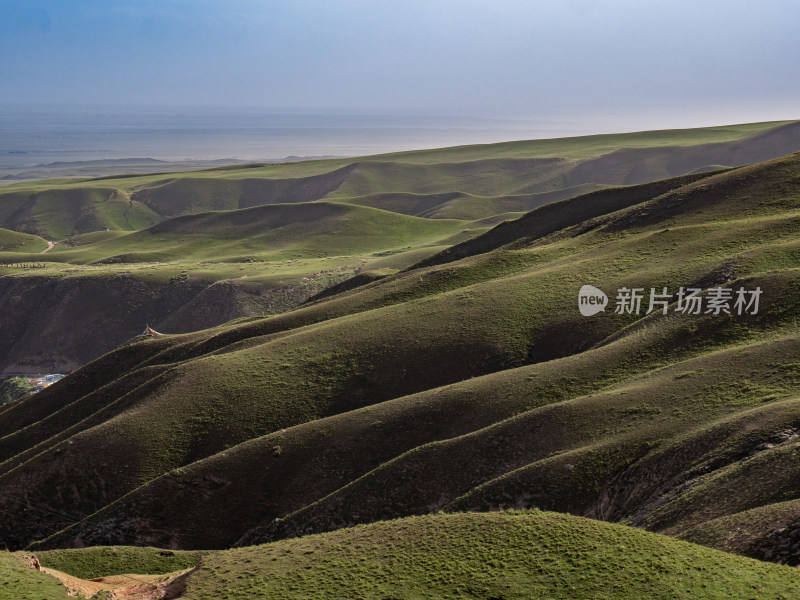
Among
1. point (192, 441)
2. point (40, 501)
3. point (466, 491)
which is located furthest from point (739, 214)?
point (40, 501)

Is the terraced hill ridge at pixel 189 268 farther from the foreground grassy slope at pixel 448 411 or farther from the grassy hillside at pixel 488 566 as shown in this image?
the grassy hillside at pixel 488 566

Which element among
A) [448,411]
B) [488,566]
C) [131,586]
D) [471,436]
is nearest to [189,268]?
[448,411]

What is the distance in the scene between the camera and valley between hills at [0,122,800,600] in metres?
24.6

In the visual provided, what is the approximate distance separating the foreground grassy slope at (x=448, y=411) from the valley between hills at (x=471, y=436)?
0.16 meters

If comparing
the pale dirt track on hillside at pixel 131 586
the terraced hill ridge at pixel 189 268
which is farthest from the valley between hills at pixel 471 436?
the terraced hill ridge at pixel 189 268

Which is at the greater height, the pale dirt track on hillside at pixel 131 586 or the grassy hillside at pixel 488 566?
the grassy hillside at pixel 488 566

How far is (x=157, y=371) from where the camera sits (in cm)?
6291

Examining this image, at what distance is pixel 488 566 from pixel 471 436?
1478 centimetres

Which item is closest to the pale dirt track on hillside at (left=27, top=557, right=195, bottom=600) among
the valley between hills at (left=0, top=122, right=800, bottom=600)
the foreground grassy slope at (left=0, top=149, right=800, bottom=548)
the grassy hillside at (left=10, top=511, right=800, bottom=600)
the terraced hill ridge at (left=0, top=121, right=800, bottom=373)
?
the valley between hills at (left=0, top=122, right=800, bottom=600)

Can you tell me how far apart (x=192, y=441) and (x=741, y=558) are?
35569 millimetres

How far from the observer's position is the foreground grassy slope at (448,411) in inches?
1272

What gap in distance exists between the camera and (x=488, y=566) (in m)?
24.0

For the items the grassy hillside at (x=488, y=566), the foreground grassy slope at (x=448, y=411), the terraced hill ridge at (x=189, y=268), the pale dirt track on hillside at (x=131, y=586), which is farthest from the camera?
the terraced hill ridge at (x=189, y=268)

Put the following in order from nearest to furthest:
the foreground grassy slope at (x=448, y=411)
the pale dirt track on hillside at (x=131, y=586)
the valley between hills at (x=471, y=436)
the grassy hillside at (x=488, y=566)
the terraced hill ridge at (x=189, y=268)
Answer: the grassy hillside at (x=488, y=566)
the valley between hills at (x=471, y=436)
the pale dirt track on hillside at (x=131, y=586)
the foreground grassy slope at (x=448, y=411)
the terraced hill ridge at (x=189, y=268)
